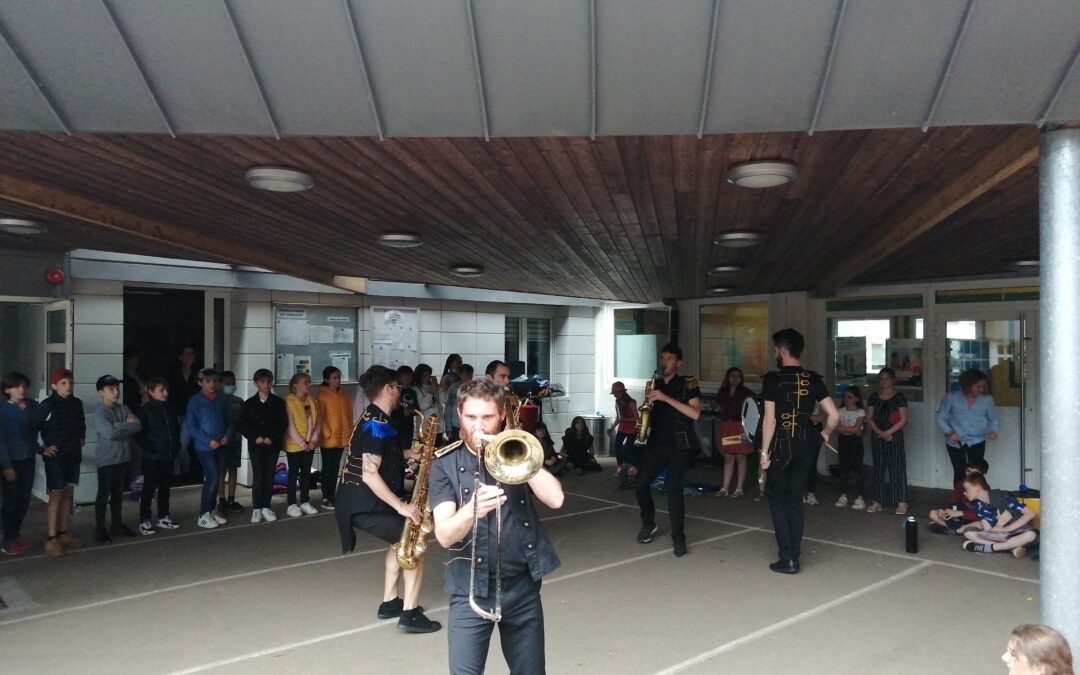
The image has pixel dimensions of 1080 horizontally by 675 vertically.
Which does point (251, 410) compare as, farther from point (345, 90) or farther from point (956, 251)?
point (956, 251)

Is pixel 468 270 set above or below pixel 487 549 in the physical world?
above

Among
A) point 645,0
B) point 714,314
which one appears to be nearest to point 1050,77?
point 645,0

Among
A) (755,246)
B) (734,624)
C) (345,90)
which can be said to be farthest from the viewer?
(755,246)

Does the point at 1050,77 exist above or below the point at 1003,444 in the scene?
above

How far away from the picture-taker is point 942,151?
394 centimetres

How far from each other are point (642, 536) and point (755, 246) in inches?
113

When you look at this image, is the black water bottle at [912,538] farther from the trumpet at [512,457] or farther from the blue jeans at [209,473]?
the blue jeans at [209,473]

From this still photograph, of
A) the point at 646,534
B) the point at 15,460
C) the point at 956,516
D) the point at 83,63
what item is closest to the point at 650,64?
the point at 83,63

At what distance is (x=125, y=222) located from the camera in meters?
5.80

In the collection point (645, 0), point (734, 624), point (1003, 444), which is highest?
point (645, 0)

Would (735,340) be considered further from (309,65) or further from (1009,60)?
(309,65)

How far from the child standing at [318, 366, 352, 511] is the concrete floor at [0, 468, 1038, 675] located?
1.25 m

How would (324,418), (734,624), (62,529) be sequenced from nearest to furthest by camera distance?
(734,624) → (62,529) → (324,418)

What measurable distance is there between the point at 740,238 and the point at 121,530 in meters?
6.08
